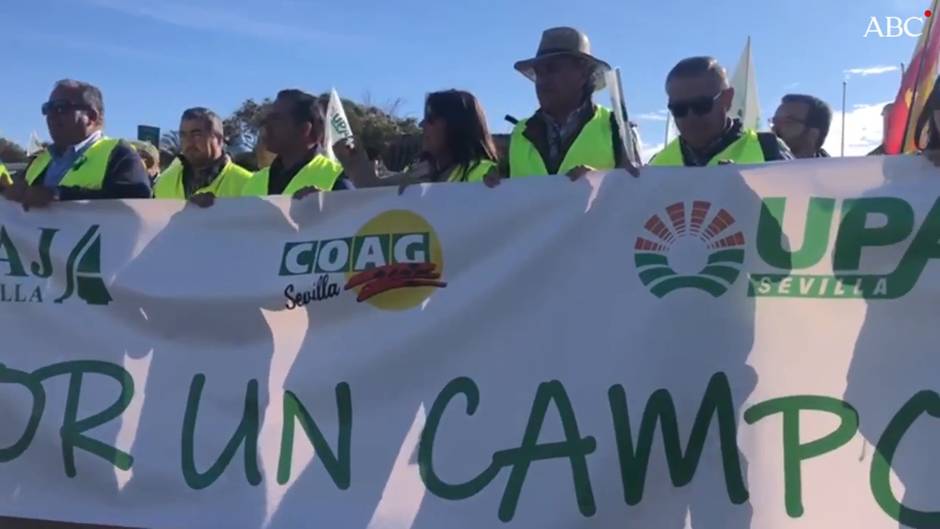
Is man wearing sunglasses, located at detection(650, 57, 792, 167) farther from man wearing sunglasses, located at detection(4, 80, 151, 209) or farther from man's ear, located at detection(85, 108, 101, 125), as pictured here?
man's ear, located at detection(85, 108, 101, 125)

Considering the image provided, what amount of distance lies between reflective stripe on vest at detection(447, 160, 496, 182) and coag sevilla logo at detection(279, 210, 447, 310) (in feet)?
1.36

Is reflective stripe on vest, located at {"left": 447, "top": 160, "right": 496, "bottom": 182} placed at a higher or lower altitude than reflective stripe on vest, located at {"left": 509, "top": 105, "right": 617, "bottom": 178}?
lower

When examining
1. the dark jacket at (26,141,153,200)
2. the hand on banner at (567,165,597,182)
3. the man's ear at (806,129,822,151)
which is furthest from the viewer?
the man's ear at (806,129,822,151)

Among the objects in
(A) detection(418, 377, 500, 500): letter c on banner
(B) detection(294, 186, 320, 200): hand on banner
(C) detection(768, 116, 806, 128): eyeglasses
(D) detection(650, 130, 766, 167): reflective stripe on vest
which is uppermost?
(C) detection(768, 116, 806, 128): eyeglasses

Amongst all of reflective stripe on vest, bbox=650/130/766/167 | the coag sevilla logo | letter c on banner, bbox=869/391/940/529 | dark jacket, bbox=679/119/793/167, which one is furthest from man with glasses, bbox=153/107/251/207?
letter c on banner, bbox=869/391/940/529

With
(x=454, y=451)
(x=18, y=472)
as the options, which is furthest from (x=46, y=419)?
(x=454, y=451)

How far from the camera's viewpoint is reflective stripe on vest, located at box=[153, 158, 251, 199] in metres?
4.78

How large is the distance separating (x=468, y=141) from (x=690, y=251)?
115 cm

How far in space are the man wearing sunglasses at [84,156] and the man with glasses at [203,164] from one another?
1.77 ft

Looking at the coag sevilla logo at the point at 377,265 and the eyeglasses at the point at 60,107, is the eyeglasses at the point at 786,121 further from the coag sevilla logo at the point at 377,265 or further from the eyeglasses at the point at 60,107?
the eyeglasses at the point at 60,107

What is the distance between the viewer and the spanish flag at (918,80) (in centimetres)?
339

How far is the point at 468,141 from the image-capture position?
3883mm

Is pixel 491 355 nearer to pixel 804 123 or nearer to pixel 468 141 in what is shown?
pixel 468 141

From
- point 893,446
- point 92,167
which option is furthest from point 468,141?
point 893,446
